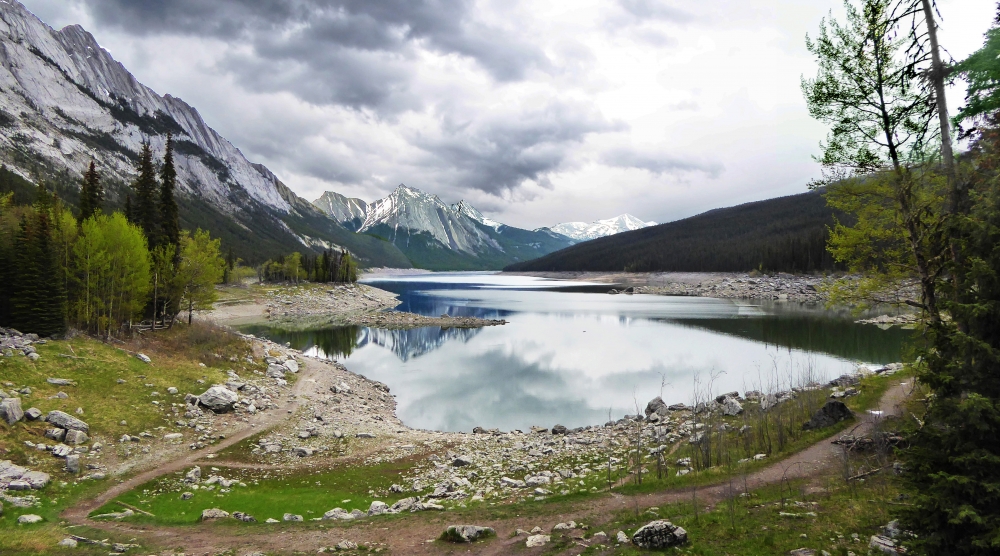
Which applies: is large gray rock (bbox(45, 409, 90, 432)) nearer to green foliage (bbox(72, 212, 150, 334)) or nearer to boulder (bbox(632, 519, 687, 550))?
green foliage (bbox(72, 212, 150, 334))

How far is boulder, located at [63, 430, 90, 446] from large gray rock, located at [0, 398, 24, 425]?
5.18ft

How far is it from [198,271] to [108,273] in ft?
31.1

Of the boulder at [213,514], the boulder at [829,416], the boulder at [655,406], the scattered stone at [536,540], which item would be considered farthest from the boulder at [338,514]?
the boulder at [655,406]

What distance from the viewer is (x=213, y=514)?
12.9 metres

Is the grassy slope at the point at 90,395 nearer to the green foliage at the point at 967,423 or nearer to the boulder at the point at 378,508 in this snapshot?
the boulder at the point at 378,508

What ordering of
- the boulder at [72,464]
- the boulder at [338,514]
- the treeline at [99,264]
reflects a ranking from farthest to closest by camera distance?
the treeline at [99,264]
the boulder at [72,464]
the boulder at [338,514]

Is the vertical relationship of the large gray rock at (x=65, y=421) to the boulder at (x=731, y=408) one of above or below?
above

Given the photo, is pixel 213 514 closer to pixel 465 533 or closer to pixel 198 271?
pixel 465 533

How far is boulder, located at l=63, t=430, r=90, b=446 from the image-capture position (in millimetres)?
16797

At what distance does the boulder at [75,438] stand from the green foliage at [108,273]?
52.1ft

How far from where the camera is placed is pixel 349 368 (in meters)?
42.6

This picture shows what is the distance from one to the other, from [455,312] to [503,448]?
229 feet

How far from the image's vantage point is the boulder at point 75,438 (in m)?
16.8

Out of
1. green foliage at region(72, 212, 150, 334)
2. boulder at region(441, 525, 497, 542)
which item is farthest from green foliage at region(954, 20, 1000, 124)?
green foliage at region(72, 212, 150, 334)
